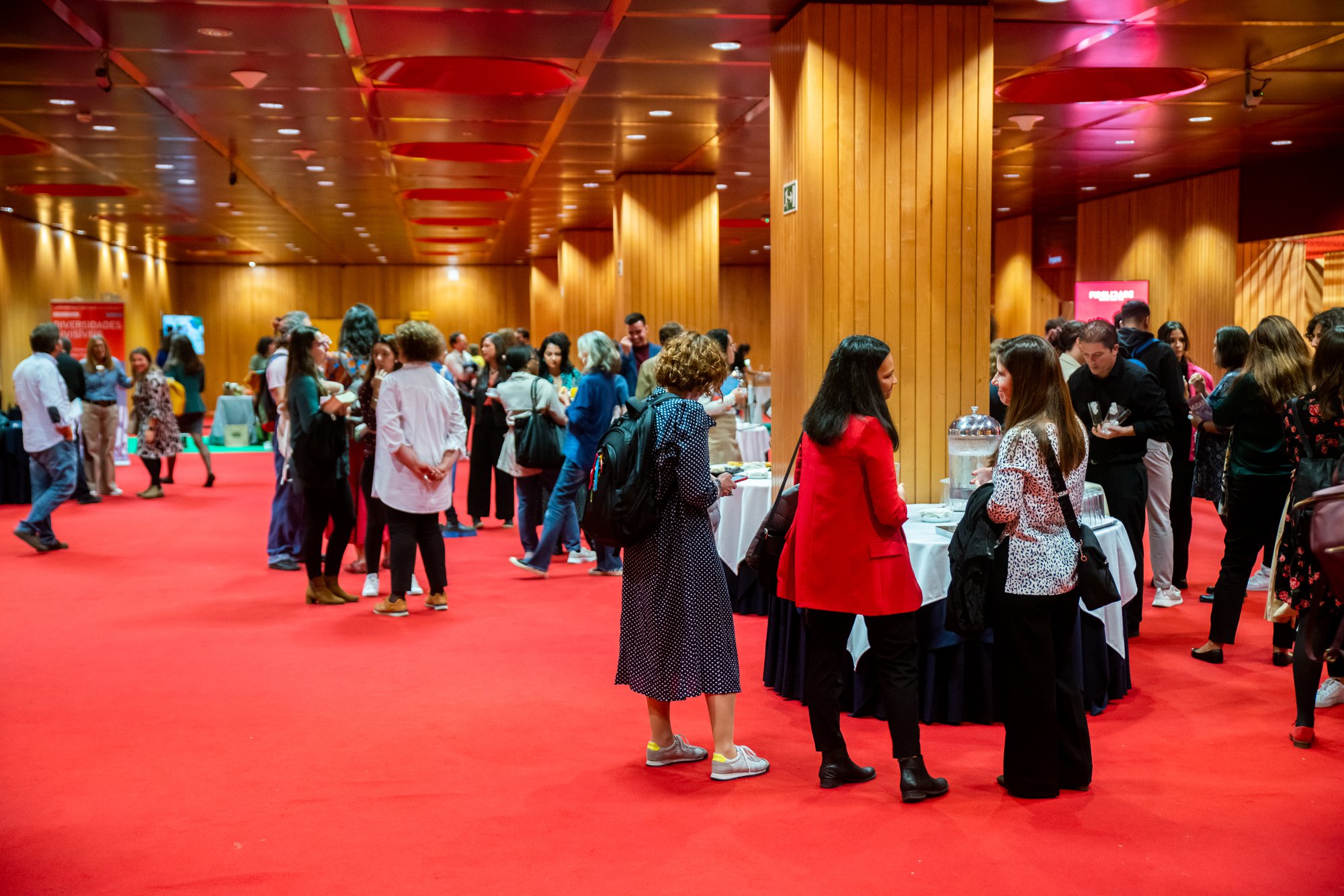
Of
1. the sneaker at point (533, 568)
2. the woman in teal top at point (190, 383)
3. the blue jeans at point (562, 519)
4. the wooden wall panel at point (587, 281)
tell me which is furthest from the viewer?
the wooden wall panel at point (587, 281)

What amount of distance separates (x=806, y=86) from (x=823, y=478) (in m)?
2.80

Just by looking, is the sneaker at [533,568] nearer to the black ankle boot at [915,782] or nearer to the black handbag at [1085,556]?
the black ankle boot at [915,782]

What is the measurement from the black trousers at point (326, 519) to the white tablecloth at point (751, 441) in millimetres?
3174

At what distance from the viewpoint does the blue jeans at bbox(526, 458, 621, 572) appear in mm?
7395

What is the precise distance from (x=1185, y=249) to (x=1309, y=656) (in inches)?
420

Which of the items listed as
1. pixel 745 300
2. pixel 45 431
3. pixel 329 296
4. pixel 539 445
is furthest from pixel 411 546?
pixel 329 296

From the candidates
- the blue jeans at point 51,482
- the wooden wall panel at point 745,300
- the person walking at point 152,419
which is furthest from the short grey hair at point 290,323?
the wooden wall panel at point 745,300

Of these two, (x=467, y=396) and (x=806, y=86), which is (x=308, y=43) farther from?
(x=467, y=396)

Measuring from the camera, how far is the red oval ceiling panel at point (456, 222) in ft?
59.1

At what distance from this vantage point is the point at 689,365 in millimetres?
3832

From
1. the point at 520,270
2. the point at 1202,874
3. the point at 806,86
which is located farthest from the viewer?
the point at 520,270

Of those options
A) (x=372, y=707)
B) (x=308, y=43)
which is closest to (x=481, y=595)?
Result: (x=372, y=707)

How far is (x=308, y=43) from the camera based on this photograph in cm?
695

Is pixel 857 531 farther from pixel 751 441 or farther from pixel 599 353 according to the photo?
pixel 751 441
